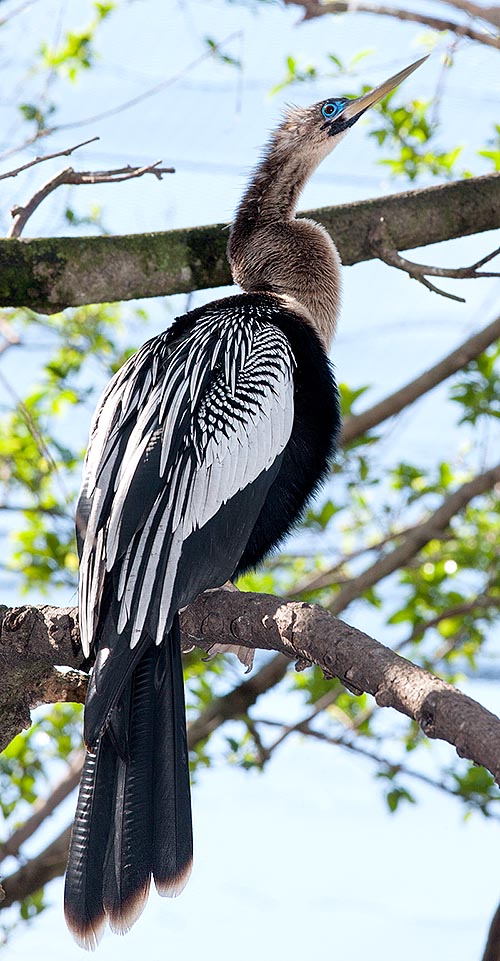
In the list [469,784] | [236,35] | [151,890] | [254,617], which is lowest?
[151,890]

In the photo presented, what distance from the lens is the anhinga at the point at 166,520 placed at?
5.82ft

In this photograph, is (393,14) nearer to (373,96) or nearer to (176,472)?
(373,96)

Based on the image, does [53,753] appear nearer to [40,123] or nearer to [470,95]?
[40,123]

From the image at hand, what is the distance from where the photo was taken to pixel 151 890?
1810 millimetres

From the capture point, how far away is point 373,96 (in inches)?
116

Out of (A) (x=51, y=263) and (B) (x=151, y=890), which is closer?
(B) (x=151, y=890)

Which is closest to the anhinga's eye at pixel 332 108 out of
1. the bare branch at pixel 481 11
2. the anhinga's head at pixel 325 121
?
the anhinga's head at pixel 325 121

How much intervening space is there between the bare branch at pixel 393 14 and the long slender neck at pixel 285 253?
2.17ft

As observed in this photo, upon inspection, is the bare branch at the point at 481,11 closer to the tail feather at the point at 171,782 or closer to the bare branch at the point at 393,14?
the bare branch at the point at 393,14

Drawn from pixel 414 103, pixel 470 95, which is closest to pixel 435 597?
pixel 414 103

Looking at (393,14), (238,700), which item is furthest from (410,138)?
(238,700)

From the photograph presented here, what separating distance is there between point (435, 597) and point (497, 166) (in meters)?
1.39

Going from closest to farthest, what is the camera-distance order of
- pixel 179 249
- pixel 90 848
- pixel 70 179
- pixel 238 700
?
pixel 90 848 → pixel 70 179 → pixel 179 249 → pixel 238 700

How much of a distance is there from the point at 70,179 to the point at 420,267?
81cm
